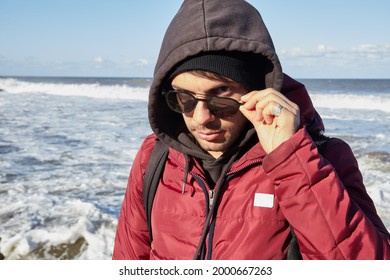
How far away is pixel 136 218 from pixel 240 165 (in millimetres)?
709

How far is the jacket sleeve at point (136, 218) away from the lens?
7.59 feet

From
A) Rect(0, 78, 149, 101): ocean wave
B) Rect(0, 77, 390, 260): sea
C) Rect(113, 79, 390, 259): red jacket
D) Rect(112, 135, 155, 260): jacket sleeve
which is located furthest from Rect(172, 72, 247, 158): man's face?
Rect(0, 78, 149, 101): ocean wave

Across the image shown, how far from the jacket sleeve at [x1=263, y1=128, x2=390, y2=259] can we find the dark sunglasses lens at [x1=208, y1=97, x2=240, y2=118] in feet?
1.25

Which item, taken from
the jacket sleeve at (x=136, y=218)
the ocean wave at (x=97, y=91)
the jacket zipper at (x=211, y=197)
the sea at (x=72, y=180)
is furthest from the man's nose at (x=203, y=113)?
the ocean wave at (x=97, y=91)

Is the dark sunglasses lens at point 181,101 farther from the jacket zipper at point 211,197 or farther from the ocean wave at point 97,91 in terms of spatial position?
the ocean wave at point 97,91

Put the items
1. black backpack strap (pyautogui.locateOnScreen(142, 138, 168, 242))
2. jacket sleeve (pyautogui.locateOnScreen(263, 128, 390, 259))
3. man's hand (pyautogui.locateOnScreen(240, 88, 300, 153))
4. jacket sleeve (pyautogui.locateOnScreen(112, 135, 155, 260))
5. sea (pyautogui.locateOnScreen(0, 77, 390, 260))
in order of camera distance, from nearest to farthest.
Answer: jacket sleeve (pyautogui.locateOnScreen(263, 128, 390, 259)) < man's hand (pyautogui.locateOnScreen(240, 88, 300, 153)) < black backpack strap (pyautogui.locateOnScreen(142, 138, 168, 242)) < jacket sleeve (pyautogui.locateOnScreen(112, 135, 155, 260)) < sea (pyautogui.locateOnScreen(0, 77, 390, 260))

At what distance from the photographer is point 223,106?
201cm

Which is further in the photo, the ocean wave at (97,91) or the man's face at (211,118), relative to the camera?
the ocean wave at (97,91)

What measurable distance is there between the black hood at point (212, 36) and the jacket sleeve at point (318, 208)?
0.50m

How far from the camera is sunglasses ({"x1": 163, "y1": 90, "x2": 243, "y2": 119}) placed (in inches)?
78.9

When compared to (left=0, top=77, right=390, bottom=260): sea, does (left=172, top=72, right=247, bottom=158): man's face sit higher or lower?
higher

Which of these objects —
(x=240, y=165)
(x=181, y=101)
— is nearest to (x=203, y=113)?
(x=181, y=101)

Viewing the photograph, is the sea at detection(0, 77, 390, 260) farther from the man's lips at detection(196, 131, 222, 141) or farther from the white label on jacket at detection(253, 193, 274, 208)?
the white label on jacket at detection(253, 193, 274, 208)
